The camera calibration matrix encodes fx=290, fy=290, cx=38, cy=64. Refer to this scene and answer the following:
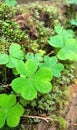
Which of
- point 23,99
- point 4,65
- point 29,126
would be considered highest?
point 4,65

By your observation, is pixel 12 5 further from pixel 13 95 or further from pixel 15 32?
pixel 13 95

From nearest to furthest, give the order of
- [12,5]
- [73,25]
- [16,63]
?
[16,63] < [12,5] < [73,25]

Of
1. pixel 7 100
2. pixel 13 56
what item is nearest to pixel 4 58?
pixel 13 56

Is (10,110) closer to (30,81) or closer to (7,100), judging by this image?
(7,100)

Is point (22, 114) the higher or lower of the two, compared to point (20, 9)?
lower

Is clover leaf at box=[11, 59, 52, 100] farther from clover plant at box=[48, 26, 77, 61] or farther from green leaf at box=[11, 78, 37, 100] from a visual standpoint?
clover plant at box=[48, 26, 77, 61]

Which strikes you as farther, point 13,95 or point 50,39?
point 50,39

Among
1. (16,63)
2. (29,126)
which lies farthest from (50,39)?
(29,126)
